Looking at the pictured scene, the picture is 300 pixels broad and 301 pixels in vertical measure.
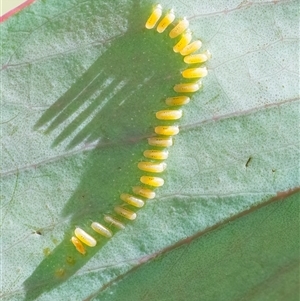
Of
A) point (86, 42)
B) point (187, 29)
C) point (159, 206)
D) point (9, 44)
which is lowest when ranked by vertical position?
point (159, 206)

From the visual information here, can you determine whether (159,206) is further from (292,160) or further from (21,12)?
(21,12)

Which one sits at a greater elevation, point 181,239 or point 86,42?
point 86,42

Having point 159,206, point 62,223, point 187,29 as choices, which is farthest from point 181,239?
point 187,29
